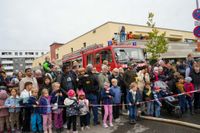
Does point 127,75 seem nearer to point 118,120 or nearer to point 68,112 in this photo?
point 118,120

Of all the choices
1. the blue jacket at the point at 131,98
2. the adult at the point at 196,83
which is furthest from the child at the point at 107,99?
the adult at the point at 196,83

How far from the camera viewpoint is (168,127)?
21.5 feet

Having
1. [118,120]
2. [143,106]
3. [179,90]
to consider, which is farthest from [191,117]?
[118,120]

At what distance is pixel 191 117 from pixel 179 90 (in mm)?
1145

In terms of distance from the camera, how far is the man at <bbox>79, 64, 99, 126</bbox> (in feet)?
24.4

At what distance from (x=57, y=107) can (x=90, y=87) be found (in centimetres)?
130

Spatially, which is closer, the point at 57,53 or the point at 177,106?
the point at 177,106

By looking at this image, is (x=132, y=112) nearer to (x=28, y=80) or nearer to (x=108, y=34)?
(x=28, y=80)

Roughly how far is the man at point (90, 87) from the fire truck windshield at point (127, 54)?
16.0ft

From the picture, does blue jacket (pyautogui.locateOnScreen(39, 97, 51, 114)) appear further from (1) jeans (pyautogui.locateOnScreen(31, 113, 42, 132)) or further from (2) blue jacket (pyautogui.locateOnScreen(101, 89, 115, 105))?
(2) blue jacket (pyautogui.locateOnScreen(101, 89, 115, 105))

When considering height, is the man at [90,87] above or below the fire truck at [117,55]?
below

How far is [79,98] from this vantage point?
7148 millimetres

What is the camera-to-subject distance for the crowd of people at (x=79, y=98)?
273 inches

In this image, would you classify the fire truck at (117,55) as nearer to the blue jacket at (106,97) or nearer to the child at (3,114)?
the blue jacket at (106,97)
